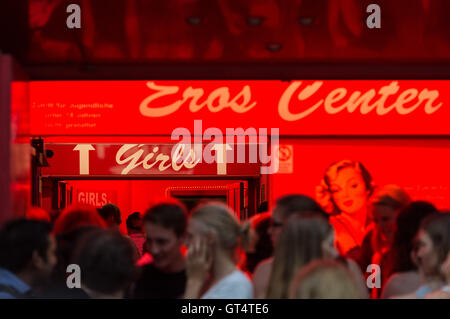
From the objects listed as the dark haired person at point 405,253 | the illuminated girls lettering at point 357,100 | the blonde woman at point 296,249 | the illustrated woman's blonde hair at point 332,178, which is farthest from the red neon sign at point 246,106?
the blonde woman at point 296,249

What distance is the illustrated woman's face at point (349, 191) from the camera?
7.93 metres

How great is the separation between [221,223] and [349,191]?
451cm

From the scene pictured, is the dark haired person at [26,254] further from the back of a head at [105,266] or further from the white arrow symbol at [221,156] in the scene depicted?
the white arrow symbol at [221,156]

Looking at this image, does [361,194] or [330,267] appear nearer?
[330,267]

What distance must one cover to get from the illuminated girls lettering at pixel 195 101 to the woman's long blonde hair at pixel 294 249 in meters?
4.65

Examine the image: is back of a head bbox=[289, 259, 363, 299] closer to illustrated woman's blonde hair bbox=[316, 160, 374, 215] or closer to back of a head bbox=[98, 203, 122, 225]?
back of a head bbox=[98, 203, 122, 225]

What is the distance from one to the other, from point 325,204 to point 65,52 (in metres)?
3.17

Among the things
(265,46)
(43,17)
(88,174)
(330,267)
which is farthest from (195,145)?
(330,267)

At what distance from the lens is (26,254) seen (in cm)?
368

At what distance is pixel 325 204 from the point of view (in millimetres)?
8039

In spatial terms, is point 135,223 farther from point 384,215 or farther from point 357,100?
point 384,215

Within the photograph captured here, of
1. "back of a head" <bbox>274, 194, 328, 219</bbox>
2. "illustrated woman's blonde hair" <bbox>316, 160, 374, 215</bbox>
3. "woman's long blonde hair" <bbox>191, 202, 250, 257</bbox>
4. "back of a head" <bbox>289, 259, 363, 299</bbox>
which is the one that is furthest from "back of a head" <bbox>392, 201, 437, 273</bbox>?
"illustrated woman's blonde hair" <bbox>316, 160, 374, 215</bbox>

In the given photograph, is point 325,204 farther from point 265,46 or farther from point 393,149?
point 265,46

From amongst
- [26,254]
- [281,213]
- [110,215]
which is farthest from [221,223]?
[110,215]
